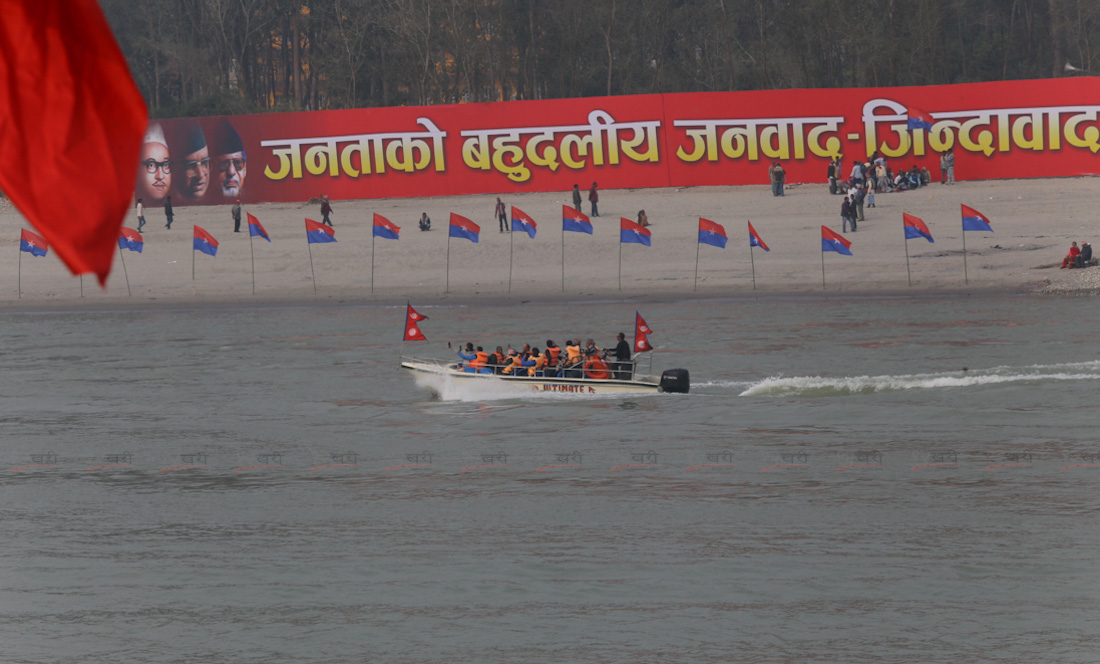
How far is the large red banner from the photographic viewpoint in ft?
198

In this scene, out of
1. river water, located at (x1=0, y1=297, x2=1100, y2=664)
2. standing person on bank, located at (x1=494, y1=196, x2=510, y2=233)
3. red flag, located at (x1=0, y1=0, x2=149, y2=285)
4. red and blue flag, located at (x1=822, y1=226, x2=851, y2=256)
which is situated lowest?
river water, located at (x1=0, y1=297, x2=1100, y2=664)

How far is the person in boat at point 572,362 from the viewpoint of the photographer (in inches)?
1215

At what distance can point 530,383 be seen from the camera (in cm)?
3155

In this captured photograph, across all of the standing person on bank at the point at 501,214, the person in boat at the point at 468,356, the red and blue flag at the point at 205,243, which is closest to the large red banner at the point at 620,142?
the standing person on bank at the point at 501,214

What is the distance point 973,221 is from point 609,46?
3626 cm

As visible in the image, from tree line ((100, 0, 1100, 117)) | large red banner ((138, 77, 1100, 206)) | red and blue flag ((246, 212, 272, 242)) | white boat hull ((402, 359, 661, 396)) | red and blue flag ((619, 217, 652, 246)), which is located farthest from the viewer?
tree line ((100, 0, 1100, 117))

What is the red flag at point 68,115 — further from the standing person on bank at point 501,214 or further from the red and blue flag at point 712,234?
the standing person on bank at point 501,214

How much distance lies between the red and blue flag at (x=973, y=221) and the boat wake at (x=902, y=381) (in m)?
13.6

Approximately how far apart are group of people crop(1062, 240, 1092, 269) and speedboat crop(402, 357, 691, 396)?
2347 cm

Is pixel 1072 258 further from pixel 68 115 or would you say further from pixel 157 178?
pixel 68 115

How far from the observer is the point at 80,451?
89.9ft

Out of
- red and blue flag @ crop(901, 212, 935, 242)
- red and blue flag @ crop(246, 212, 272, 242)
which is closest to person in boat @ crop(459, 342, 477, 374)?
red and blue flag @ crop(901, 212, 935, 242)

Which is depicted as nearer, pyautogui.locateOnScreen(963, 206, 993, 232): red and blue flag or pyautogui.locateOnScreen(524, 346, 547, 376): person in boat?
pyautogui.locateOnScreen(524, 346, 547, 376): person in boat

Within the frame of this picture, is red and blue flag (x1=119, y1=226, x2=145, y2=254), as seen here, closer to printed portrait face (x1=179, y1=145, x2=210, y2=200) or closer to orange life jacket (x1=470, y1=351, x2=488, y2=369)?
printed portrait face (x1=179, y1=145, x2=210, y2=200)
